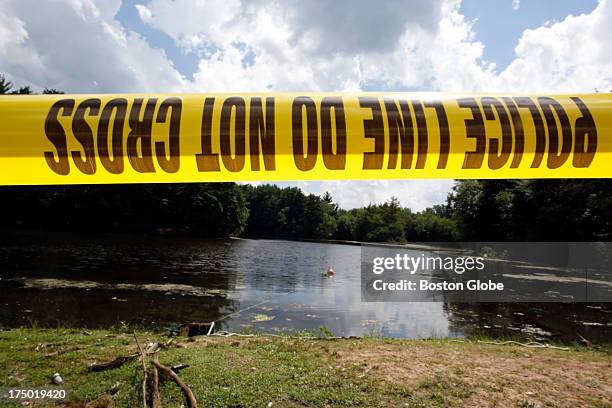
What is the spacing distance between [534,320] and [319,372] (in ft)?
27.7

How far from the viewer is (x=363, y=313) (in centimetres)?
1014

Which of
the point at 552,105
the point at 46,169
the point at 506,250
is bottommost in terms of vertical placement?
the point at 506,250

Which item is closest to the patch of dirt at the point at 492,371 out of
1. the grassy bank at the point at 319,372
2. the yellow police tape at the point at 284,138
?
the grassy bank at the point at 319,372

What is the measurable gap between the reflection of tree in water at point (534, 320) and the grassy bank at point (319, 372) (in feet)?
8.75

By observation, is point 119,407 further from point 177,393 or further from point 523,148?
point 523,148

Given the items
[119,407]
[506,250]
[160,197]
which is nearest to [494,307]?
[119,407]

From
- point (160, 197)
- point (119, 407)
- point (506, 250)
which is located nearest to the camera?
point (119, 407)

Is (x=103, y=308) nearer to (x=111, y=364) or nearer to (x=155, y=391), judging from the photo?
(x=111, y=364)

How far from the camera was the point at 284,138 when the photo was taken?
108 inches

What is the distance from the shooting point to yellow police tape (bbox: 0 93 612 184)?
107 inches

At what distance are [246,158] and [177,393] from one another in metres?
2.66

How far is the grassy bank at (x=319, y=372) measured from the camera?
3666mm

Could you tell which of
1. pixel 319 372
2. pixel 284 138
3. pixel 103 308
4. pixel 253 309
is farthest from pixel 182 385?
pixel 103 308

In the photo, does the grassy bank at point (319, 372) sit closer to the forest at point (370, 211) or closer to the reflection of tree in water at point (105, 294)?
the reflection of tree in water at point (105, 294)
